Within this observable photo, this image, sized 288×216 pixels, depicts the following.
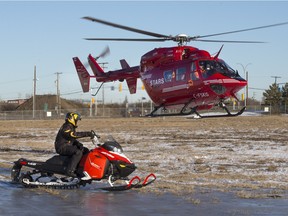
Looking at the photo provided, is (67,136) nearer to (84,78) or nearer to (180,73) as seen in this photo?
(180,73)

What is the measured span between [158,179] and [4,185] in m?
3.75

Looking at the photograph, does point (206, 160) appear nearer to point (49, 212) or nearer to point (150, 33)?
point (150, 33)

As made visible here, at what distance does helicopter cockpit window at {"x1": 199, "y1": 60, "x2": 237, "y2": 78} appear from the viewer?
20.1 meters

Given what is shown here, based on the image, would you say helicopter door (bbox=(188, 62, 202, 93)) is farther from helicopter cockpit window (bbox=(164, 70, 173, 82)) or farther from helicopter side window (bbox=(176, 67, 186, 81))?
helicopter cockpit window (bbox=(164, 70, 173, 82))

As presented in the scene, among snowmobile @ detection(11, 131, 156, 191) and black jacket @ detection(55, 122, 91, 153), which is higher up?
black jacket @ detection(55, 122, 91, 153)

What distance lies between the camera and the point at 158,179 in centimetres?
1330

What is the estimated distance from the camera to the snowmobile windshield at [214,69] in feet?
65.8

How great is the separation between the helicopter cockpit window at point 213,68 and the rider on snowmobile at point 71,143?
9.17m

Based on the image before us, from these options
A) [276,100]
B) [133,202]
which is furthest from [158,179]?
[276,100]

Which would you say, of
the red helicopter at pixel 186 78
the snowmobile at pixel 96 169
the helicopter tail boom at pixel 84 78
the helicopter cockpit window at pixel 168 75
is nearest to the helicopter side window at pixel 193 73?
the red helicopter at pixel 186 78

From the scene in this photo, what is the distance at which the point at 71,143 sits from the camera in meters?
11.9

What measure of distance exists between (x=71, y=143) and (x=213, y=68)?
31.4 feet

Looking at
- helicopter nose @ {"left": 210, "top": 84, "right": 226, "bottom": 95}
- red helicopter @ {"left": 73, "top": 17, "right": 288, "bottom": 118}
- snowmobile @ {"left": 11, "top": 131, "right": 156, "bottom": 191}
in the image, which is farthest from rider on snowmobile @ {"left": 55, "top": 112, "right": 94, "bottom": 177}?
helicopter nose @ {"left": 210, "top": 84, "right": 226, "bottom": 95}

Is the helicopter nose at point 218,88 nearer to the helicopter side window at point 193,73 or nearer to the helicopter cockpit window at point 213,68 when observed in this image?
the helicopter cockpit window at point 213,68
